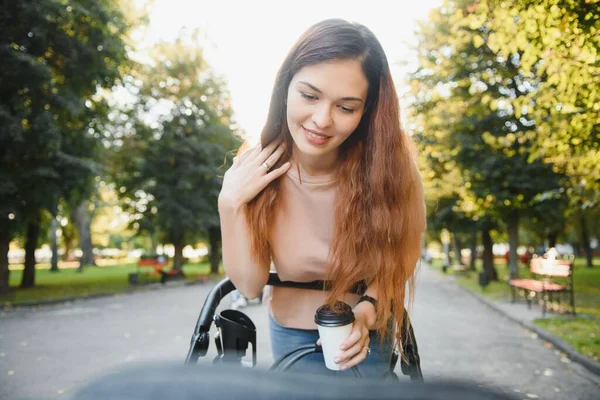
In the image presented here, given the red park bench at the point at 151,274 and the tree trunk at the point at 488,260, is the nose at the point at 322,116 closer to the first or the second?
the red park bench at the point at 151,274

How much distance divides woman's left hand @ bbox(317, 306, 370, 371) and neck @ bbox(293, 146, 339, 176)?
552 millimetres

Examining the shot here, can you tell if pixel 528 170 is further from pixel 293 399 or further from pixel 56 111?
pixel 293 399

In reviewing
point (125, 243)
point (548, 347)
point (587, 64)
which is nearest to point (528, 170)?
point (548, 347)

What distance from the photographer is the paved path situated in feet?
19.6

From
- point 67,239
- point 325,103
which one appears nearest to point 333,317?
point 325,103

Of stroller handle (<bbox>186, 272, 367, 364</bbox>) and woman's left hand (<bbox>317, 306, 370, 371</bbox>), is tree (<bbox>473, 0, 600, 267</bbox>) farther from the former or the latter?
woman's left hand (<bbox>317, 306, 370, 371</bbox>)

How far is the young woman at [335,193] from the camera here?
1655 mm

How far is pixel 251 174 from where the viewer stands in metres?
1.73

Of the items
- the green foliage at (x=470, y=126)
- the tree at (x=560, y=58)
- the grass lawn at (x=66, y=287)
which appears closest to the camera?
the tree at (x=560, y=58)

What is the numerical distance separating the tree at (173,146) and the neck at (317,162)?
23651mm

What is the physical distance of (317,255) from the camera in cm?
178

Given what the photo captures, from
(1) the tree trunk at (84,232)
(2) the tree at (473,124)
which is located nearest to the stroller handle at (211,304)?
(2) the tree at (473,124)

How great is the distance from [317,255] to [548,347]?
25.9 feet

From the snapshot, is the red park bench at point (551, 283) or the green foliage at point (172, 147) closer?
the red park bench at point (551, 283)
